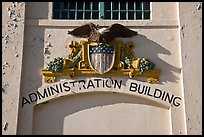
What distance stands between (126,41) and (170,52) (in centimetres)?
118

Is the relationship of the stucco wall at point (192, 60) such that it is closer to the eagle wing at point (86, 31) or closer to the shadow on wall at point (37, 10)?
the eagle wing at point (86, 31)

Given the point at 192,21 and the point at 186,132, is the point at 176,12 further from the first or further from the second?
the point at 186,132

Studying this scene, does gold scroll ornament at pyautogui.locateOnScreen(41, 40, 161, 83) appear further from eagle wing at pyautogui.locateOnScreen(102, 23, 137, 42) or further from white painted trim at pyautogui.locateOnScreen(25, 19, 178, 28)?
white painted trim at pyautogui.locateOnScreen(25, 19, 178, 28)

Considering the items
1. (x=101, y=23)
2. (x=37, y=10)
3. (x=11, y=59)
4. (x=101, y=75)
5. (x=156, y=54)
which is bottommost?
(x=101, y=75)

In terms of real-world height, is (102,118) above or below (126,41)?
below

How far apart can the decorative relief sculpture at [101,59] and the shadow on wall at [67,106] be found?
55cm

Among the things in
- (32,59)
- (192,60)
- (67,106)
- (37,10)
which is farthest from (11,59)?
(192,60)

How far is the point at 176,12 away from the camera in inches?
511

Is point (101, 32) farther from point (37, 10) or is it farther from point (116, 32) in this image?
point (37, 10)

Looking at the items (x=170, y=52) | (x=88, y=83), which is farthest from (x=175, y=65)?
(x=88, y=83)

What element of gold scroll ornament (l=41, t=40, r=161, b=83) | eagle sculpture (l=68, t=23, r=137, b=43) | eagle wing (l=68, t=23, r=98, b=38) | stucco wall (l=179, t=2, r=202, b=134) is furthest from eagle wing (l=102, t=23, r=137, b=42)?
stucco wall (l=179, t=2, r=202, b=134)

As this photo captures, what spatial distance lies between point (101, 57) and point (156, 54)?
4.72 feet

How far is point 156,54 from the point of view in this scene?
12.5 metres

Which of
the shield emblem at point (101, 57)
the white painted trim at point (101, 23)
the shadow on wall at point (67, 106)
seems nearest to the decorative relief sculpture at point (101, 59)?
the shield emblem at point (101, 57)
